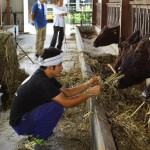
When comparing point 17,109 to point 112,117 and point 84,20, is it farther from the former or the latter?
point 84,20

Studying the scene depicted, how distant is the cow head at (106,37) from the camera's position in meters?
8.85

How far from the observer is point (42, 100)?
4.14 m

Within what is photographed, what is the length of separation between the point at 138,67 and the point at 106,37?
12.5ft

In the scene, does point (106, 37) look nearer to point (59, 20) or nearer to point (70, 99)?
point (59, 20)

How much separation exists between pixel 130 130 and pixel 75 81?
10.1 ft

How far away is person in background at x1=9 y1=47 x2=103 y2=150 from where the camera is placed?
403 centimetres

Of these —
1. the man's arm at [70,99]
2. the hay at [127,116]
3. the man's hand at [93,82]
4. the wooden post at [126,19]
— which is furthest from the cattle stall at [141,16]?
the man's arm at [70,99]

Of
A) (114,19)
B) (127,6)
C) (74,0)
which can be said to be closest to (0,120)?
(127,6)

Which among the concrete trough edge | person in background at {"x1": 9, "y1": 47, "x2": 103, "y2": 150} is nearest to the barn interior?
the concrete trough edge

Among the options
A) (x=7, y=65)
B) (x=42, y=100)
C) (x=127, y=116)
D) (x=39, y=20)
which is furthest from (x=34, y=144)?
(x=39, y=20)

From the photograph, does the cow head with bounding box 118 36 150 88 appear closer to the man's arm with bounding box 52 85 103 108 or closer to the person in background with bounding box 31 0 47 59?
the man's arm with bounding box 52 85 103 108

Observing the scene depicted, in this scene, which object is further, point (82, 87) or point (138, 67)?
point (138, 67)

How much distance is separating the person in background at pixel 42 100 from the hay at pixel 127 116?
1.50ft

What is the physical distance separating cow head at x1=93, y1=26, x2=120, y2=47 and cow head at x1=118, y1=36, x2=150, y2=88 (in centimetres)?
366
